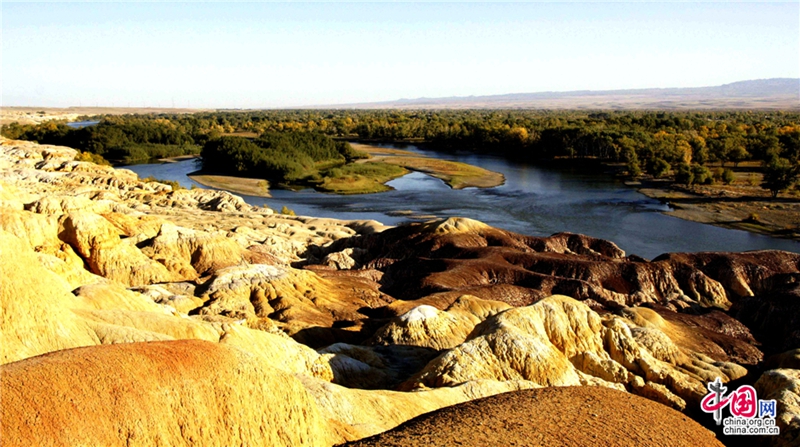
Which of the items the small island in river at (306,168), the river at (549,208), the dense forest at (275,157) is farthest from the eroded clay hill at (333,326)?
the dense forest at (275,157)

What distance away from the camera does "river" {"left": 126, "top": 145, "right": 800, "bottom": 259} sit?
58281 millimetres

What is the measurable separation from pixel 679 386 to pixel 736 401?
157 centimetres

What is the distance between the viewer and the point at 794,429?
52.4 feet

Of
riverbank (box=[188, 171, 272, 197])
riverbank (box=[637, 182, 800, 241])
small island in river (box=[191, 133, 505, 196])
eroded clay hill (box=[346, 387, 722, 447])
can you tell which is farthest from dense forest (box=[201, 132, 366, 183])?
eroded clay hill (box=[346, 387, 722, 447])

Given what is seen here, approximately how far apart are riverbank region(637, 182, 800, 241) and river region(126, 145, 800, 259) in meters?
1.83

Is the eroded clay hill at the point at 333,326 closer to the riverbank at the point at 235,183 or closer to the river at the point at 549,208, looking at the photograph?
the river at the point at 549,208

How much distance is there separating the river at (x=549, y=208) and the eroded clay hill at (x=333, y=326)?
54.4ft

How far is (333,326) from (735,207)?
2278 inches

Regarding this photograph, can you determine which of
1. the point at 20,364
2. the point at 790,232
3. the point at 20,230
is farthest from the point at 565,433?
the point at 790,232

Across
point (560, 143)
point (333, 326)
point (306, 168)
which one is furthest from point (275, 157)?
point (333, 326)

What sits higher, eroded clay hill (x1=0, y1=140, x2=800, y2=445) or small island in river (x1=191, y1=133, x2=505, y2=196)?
eroded clay hill (x1=0, y1=140, x2=800, y2=445)

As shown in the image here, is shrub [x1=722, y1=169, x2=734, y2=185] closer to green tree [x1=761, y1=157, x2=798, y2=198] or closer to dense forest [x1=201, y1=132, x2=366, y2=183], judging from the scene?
green tree [x1=761, y1=157, x2=798, y2=198]

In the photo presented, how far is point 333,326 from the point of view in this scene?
27.8 meters

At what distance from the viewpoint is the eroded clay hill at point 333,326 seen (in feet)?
34.0
